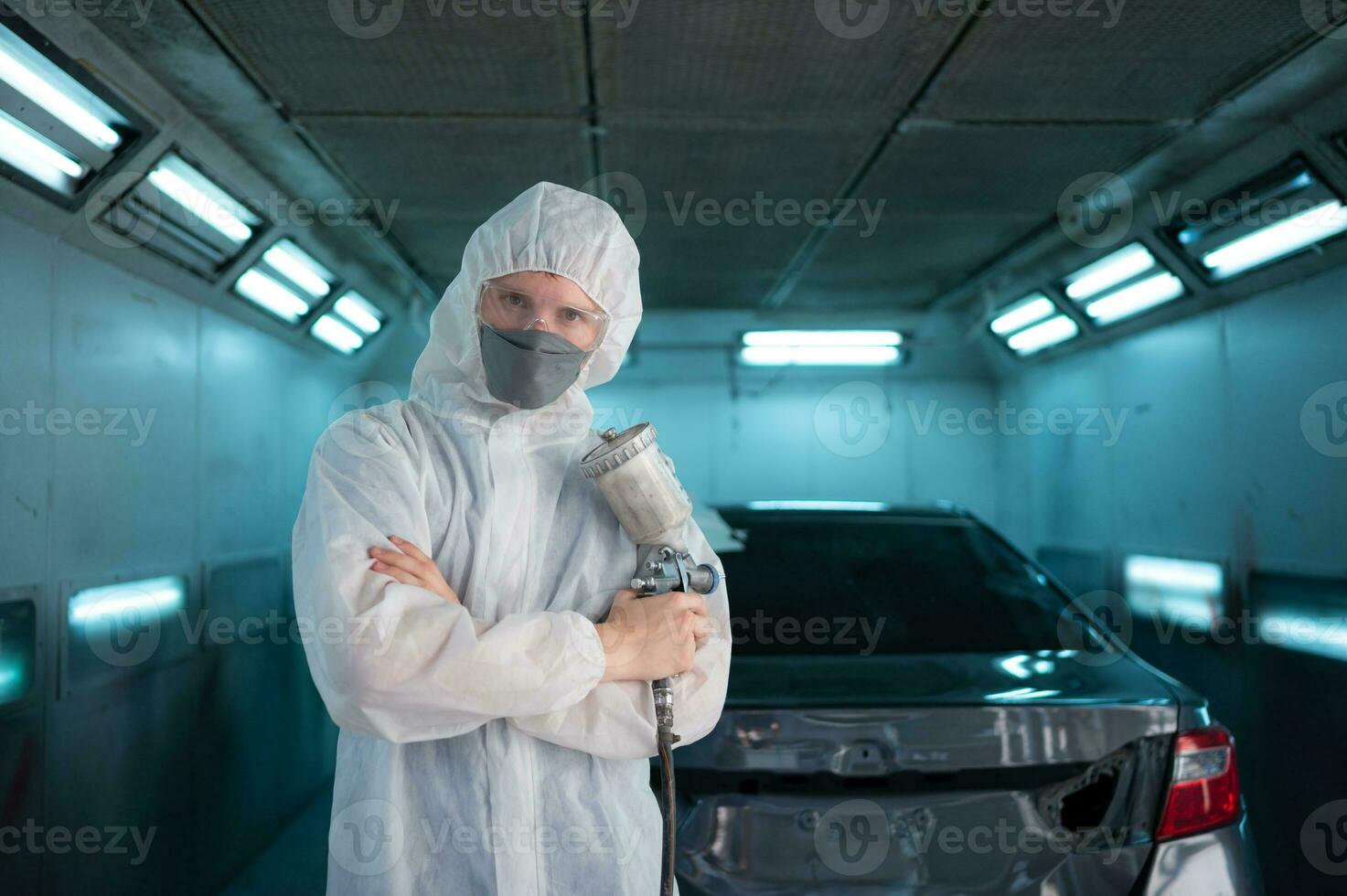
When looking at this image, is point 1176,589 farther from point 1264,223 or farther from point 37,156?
point 37,156

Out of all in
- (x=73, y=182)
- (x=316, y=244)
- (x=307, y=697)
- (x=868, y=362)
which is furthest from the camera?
(x=868, y=362)

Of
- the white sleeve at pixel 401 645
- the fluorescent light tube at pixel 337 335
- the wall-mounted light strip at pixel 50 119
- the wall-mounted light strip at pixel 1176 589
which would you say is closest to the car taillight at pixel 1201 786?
the white sleeve at pixel 401 645

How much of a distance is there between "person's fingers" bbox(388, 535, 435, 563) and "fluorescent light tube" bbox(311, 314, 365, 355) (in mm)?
3596

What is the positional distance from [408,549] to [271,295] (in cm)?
316

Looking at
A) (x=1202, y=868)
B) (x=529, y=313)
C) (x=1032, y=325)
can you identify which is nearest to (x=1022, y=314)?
(x=1032, y=325)

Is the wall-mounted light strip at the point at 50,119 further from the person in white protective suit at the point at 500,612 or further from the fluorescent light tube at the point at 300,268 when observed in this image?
the person in white protective suit at the point at 500,612

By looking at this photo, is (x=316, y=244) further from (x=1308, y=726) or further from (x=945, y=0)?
(x=1308, y=726)

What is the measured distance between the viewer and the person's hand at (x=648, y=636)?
1.44 metres

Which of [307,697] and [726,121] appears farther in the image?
[307,697]

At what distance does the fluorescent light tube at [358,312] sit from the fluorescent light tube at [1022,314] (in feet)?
12.0

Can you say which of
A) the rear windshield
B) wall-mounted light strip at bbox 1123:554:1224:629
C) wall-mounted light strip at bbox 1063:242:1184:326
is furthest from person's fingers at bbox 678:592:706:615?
wall-mounted light strip at bbox 1063:242:1184:326

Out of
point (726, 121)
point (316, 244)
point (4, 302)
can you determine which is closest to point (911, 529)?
point (726, 121)

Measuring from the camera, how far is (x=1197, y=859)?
192 cm

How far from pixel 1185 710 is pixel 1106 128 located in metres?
2.18
